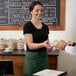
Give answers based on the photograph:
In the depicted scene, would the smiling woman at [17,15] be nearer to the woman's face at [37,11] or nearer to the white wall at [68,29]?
the white wall at [68,29]

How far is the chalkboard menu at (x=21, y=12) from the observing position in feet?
10.0

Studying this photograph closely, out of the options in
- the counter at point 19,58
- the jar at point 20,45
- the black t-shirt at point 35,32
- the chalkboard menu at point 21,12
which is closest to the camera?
the black t-shirt at point 35,32

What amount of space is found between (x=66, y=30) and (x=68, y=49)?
3.96ft

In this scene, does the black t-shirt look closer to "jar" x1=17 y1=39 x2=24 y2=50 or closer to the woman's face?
the woman's face

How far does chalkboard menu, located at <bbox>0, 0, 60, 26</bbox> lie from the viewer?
3.06 m

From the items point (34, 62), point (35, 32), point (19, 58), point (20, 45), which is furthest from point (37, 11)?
point (20, 45)

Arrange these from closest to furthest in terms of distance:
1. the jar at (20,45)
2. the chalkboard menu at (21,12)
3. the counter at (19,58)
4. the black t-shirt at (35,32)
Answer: the black t-shirt at (35,32)
the counter at (19,58)
the jar at (20,45)
the chalkboard menu at (21,12)

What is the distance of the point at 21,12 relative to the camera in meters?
3.11

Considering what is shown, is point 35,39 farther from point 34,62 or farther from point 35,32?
point 34,62

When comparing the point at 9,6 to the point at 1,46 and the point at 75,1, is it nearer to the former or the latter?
the point at 1,46

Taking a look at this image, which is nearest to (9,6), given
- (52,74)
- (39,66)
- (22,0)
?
(22,0)

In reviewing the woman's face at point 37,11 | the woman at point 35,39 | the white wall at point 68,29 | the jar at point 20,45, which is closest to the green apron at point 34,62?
the woman at point 35,39

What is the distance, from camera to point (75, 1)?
3.02 m

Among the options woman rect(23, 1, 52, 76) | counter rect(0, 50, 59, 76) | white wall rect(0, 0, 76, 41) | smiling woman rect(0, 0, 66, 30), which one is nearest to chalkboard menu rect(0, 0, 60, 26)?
smiling woman rect(0, 0, 66, 30)
